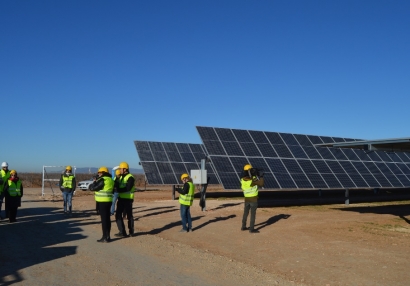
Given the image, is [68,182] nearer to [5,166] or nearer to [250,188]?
[5,166]

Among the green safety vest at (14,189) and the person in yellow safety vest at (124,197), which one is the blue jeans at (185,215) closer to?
the person in yellow safety vest at (124,197)

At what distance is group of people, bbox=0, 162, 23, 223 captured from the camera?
13789 millimetres

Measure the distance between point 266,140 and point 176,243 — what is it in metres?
13.1

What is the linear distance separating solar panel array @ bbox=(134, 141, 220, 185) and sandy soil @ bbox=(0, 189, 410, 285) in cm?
1115

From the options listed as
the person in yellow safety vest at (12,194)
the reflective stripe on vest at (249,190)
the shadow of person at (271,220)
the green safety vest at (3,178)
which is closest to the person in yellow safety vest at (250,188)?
the reflective stripe on vest at (249,190)

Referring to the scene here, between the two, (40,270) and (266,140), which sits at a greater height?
(266,140)

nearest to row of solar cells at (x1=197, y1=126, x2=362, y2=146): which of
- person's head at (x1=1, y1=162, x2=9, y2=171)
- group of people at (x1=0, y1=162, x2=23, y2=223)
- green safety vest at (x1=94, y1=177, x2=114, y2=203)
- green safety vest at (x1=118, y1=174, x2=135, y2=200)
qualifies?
person's head at (x1=1, y1=162, x2=9, y2=171)

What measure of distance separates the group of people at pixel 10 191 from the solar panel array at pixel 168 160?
36.9 ft

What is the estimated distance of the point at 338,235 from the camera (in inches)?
464

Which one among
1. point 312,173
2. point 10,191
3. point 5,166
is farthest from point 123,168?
point 312,173

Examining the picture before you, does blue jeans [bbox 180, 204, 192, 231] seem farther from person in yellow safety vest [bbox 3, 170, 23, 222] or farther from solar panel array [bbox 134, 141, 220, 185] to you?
solar panel array [bbox 134, 141, 220, 185]

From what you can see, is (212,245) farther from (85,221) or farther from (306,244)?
(85,221)

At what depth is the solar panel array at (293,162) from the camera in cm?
1889

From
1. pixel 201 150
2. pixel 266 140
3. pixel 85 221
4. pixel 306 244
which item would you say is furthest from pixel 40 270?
pixel 201 150
